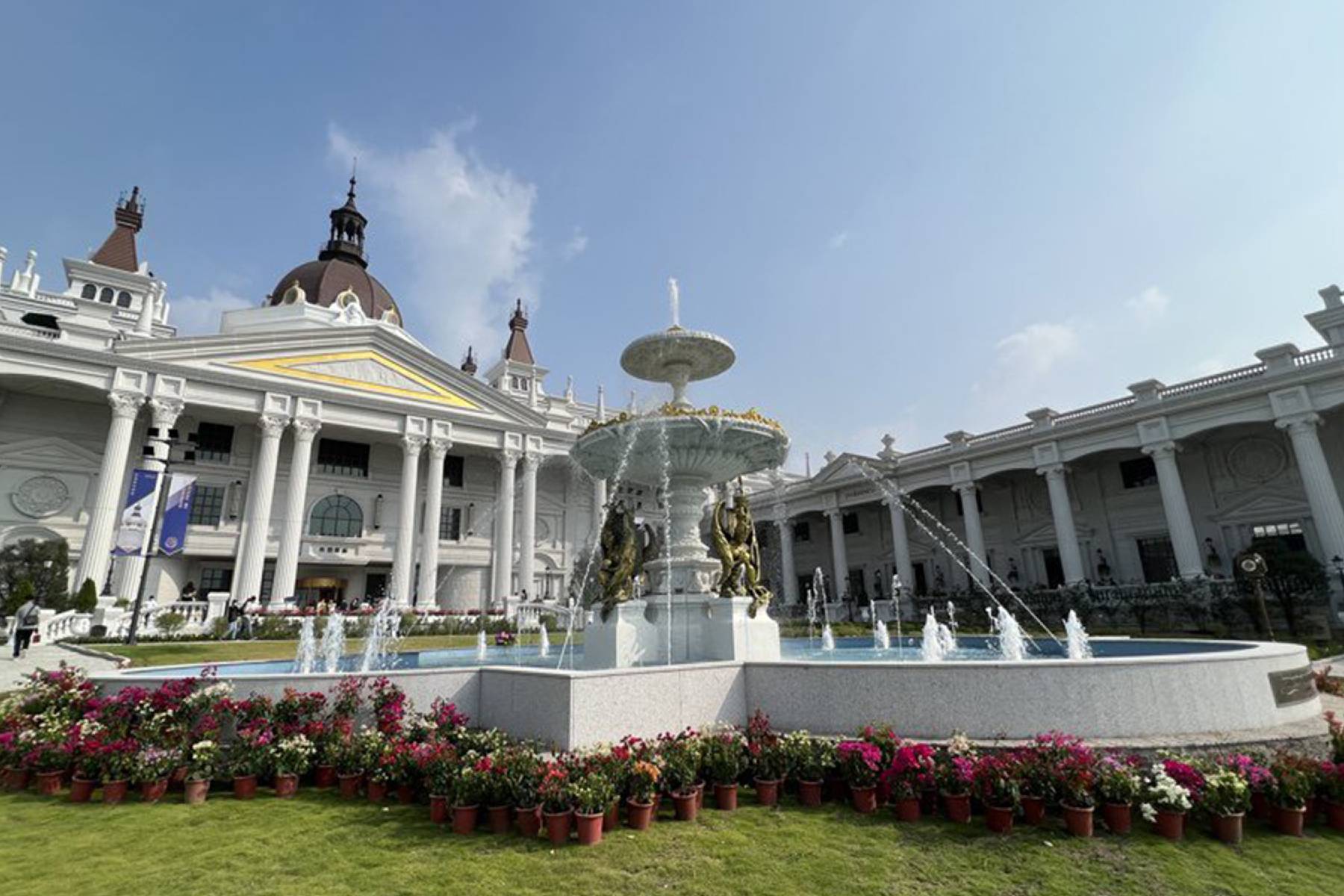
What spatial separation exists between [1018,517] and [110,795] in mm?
37643

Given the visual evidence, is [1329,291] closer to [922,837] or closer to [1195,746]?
[1195,746]

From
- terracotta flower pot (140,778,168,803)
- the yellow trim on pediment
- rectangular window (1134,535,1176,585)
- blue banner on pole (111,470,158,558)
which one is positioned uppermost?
the yellow trim on pediment

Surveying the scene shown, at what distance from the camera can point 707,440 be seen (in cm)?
1122

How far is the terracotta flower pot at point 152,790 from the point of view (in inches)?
256

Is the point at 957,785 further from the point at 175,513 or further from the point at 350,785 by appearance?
the point at 175,513

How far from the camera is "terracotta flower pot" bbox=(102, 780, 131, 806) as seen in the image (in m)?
6.47

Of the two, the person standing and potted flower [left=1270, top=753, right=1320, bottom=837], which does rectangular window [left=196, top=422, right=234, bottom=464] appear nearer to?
the person standing

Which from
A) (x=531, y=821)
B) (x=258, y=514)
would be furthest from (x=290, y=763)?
(x=258, y=514)

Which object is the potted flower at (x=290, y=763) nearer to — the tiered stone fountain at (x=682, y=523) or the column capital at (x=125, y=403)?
the tiered stone fountain at (x=682, y=523)

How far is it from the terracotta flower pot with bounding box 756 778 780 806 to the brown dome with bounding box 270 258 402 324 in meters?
49.2

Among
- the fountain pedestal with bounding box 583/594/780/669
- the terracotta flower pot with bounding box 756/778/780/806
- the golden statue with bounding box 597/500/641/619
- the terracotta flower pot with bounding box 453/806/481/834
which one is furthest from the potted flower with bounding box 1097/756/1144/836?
the golden statue with bounding box 597/500/641/619

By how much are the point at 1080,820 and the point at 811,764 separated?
2.17 m

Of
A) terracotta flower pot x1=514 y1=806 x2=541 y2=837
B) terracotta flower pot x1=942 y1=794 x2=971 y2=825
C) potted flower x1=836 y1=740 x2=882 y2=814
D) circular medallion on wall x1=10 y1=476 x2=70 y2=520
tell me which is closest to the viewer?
terracotta flower pot x1=514 y1=806 x2=541 y2=837

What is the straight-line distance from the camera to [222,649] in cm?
1906
